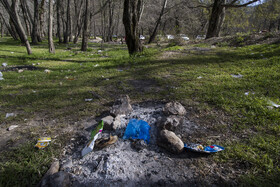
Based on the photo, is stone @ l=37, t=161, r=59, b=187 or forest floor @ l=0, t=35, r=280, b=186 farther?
forest floor @ l=0, t=35, r=280, b=186

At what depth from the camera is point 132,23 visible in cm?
643

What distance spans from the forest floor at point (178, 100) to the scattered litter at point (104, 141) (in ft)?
1.45

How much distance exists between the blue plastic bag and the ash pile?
2.2 inches

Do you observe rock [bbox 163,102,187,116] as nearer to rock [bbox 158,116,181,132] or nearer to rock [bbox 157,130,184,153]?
rock [bbox 158,116,181,132]

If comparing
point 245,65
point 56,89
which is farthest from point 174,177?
point 245,65

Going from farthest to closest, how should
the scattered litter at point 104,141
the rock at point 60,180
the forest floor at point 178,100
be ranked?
the scattered litter at point 104,141, the forest floor at point 178,100, the rock at point 60,180

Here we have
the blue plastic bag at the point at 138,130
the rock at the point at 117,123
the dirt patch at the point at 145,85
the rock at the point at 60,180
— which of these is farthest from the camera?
the dirt patch at the point at 145,85

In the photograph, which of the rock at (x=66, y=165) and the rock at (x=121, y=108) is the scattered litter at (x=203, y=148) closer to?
the rock at (x=121, y=108)

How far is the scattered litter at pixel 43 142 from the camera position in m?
1.89

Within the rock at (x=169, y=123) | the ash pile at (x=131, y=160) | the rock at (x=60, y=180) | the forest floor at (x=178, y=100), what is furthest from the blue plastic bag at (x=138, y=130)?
the rock at (x=60, y=180)

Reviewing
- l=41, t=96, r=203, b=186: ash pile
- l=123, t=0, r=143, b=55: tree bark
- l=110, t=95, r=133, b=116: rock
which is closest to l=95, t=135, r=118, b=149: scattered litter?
l=41, t=96, r=203, b=186: ash pile

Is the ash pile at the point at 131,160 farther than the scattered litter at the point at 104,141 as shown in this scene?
No

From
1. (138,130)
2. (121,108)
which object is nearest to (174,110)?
(138,130)

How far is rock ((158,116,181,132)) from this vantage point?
2047mm
